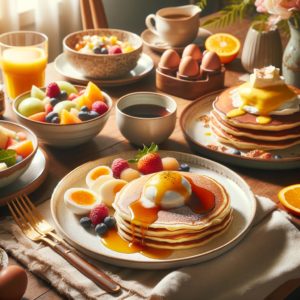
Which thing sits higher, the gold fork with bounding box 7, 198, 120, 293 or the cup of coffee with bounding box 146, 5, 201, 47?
the cup of coffee with bounding box 146, 5, 201, 47

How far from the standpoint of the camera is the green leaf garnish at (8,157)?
122cm

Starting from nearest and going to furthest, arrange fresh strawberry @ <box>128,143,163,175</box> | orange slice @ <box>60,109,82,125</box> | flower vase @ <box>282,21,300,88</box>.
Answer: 1. fresh strawberry @ <box>128,143,163,175</box>
2. orange slice @ <box>60,109,82,125</box>
3. flower vase @ <box>282,21,300,88</box>

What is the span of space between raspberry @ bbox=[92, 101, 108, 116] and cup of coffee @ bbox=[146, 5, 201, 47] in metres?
0.96

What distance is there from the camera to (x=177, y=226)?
1.03 m

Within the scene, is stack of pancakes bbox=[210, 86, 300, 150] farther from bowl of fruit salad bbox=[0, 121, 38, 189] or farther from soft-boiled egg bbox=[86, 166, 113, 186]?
bowl of fruit salad bbox=[0, 121, 38, 189]

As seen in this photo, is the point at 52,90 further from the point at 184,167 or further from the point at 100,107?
the point at 184,167

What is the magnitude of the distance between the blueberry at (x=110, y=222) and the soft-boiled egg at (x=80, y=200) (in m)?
0.07

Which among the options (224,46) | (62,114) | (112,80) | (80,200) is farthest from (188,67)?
(80,200)

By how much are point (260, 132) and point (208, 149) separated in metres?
0.22

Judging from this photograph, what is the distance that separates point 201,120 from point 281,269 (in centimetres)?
88

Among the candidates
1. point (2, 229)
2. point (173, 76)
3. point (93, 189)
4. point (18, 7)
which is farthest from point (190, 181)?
point (18, 7)

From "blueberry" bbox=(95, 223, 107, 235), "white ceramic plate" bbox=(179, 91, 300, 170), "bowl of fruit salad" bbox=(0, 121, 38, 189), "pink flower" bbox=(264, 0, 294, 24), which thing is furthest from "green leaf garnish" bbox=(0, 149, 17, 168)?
"pink flower" bbox=(264, 0, 294, 24)

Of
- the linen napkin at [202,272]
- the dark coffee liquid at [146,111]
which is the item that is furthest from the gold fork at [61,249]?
the dark coffee liquid at [146,111]

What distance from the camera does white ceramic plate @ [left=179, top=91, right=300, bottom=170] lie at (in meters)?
1.41
